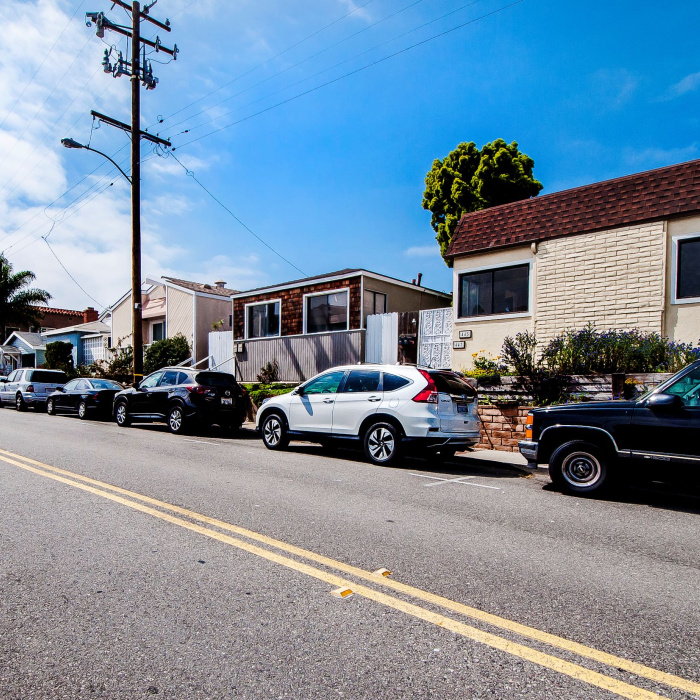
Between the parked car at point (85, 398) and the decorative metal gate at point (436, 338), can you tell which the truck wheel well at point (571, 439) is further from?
the parked car at point (85, 398)

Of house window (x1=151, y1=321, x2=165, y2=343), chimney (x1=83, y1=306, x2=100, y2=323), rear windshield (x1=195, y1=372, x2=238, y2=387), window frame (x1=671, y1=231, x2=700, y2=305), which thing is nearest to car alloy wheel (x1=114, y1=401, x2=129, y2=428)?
rear windshield (x1=195, y1=372, x2=238, y2=387)

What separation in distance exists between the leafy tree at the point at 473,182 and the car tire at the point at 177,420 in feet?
48.5

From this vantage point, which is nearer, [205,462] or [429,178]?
[205,462]

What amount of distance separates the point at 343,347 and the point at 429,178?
41.9ft

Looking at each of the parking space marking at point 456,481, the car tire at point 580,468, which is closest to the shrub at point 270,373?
the parking space marking at point 456,481

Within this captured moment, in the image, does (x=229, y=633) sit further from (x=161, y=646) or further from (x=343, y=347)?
(x=343, y=347)

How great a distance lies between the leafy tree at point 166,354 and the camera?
26.7m

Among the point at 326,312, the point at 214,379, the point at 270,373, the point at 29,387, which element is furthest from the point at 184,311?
the point at 214,379

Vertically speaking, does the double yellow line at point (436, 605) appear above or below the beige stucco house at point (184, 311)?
below

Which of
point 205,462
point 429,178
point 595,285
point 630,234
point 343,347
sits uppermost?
point 429,178

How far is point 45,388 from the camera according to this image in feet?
74.7

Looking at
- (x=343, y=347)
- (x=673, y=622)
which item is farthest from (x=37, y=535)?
(x=343, y=347)

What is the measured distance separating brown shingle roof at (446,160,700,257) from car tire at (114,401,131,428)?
33.6 feet

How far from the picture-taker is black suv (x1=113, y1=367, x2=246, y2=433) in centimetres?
1412
